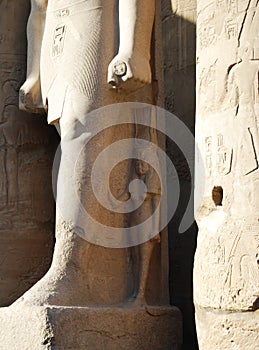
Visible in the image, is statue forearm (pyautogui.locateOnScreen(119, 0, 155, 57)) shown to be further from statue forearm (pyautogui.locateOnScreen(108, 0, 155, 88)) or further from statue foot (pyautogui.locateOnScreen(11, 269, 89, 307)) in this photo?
statue foot (pyautogui.locateOnScreen(11, 269, 89, 307))

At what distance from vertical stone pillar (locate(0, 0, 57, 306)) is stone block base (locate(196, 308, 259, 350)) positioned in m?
1.84

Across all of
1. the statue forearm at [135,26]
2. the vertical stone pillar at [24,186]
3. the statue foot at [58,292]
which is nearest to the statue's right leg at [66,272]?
the statue foot at [58,292]

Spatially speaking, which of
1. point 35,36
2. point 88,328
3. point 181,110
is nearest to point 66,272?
point 88,328

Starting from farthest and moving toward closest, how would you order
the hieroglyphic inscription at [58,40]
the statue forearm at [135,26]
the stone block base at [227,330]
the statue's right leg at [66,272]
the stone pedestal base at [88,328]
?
the hieroglyphic inscription at [58,40]
the statue forearm at [135,26]
the statue's right leg at [66,272]
the stone pedestal base at [88,328]
the stone block base at [227,330]

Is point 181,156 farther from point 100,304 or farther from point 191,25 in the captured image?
point 100,304

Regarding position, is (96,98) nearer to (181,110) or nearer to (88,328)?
(181,110)

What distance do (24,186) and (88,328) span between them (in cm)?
154

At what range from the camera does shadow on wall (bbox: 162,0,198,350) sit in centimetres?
641

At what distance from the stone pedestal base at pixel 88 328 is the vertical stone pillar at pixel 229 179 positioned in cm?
61

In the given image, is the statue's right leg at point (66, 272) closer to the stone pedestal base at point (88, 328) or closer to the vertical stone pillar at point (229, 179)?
the stone pedestal base at point (88, 328)

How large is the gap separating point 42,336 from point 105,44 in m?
1.69

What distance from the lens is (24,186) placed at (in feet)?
22.4

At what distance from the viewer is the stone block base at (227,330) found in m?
4.86

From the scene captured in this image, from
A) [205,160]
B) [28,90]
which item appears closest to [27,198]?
[28,90]
